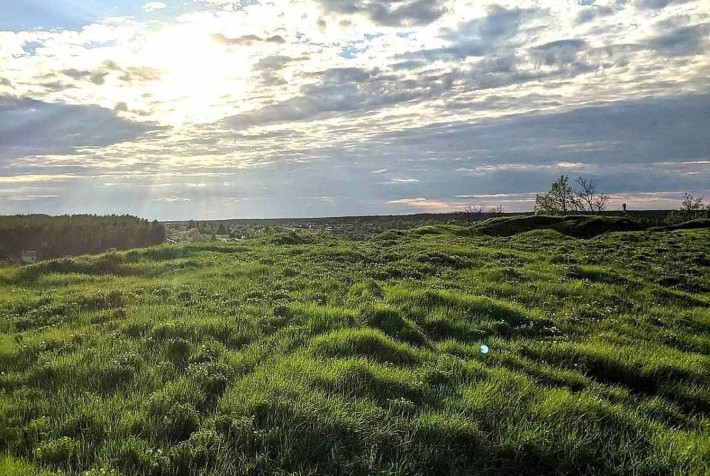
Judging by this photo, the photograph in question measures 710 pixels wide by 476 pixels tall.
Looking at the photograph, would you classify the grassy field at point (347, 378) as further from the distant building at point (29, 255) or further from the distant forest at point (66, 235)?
the distant forest at point (66, 235)

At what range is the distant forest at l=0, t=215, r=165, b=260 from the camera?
30.3 m

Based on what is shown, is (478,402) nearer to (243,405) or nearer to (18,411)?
(243,405)

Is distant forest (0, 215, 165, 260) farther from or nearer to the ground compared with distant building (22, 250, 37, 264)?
farther from the ground

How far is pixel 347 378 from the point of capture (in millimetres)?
7496

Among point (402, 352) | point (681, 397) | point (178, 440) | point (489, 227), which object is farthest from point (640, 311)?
point (489, 227)

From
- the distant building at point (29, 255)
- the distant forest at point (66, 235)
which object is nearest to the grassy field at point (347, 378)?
the distant building at point (29, 255)

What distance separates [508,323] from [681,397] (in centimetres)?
364

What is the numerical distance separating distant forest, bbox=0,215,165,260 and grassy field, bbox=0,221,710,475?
16592mm

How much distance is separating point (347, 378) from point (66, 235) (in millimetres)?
29480

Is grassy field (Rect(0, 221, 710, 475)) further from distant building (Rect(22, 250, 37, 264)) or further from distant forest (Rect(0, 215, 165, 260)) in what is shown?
distant forest (Rect(0, 215, 165, 260))

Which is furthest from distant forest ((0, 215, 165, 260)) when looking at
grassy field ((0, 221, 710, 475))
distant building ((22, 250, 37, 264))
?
grassy field ((0, 221, 710, 475))

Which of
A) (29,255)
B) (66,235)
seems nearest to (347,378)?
(29,255)

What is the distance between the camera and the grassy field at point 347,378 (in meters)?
5.75

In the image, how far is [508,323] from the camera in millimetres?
11586
